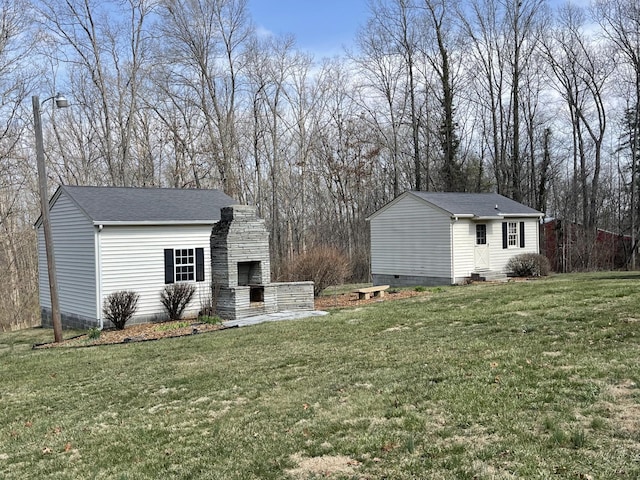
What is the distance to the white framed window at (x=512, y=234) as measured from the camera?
22.9 meters

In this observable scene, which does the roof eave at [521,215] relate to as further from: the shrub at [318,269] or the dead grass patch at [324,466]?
the dead grass patch at [324,466]

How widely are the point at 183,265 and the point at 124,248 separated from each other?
1.84 metres

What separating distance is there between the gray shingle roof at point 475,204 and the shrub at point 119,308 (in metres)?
11.5

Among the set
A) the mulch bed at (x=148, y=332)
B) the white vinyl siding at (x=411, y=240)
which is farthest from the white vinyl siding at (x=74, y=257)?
the white vinyl siding at (x=411, y=240)

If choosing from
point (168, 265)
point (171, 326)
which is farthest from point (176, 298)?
point (171, 326)

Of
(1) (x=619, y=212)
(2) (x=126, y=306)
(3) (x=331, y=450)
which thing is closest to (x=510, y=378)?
(3) (x=331, y=450)

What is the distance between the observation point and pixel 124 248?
16.1m

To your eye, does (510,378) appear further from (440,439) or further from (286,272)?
(286,272)

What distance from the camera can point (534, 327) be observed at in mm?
8898

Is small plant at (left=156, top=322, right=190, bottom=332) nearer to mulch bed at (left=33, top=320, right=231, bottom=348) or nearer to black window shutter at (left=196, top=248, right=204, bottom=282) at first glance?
mulch bed at (left=33, top=320, right=231, bottom=348)

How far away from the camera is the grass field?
4.38 meters

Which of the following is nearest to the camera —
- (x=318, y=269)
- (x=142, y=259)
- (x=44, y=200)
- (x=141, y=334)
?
(x=44, y=200)

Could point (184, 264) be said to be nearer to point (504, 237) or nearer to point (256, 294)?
point (256, 294)

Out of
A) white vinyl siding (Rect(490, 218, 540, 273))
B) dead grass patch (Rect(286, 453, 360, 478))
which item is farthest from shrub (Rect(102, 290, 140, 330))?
white vinyl siding (Rect(490, 218, 540, 273))
